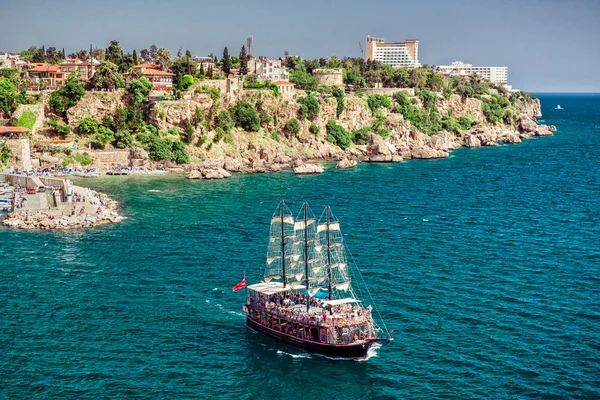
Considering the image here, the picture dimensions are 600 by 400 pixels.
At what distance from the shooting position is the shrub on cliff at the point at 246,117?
13262 cm

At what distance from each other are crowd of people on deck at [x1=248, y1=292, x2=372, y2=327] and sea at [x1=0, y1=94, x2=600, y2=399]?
2.45 meters

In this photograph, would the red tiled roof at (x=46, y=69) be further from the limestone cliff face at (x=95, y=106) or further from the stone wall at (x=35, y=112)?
the stone wall at (x=35, y=112)

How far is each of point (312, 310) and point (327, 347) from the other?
11.5ft

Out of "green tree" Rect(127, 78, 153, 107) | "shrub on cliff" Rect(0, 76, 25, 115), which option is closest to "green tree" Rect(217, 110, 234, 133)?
"green tree" Rect(127, 78, 153, 107)

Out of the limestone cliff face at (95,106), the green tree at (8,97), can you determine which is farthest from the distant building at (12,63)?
the limestone cliff face at (95,106)

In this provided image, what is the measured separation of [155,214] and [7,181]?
27790mm

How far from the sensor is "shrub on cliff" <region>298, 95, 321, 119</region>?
140 meters

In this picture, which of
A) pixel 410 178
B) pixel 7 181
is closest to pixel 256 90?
pixel 410 178

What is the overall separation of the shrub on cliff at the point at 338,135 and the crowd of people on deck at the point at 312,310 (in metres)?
90.9

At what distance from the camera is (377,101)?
521 ft

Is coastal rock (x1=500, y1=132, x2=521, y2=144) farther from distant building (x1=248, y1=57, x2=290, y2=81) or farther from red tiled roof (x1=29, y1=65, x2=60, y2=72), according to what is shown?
red tiled roof (x1=29, y1=65, x2=60, y2=72)

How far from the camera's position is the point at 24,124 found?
122 meters

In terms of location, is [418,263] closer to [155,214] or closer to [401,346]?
[401,346]

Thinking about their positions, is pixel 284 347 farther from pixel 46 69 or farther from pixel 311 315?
pixel 46 69
